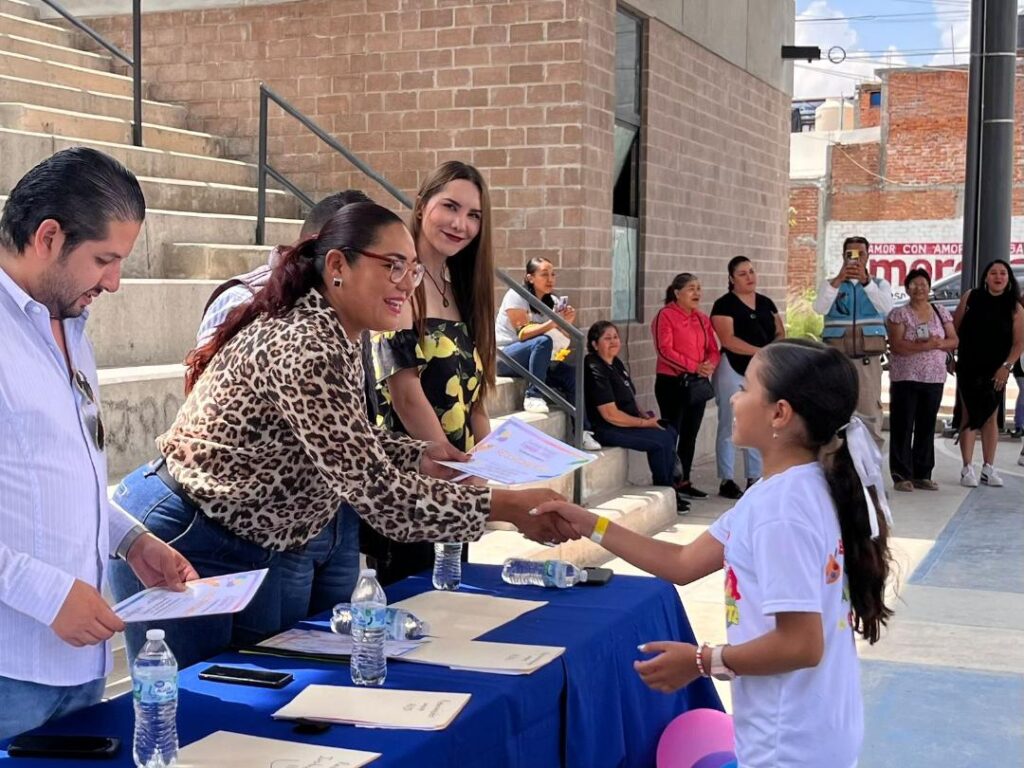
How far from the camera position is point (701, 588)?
7.11 m

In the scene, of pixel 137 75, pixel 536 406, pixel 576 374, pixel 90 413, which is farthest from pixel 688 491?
pixel 90 413

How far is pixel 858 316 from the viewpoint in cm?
1003

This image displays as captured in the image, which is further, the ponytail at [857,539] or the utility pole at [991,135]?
the utility pole at [991,135]

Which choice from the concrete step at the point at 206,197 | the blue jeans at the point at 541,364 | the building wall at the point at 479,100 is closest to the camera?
the concrete step at the point at 206,197

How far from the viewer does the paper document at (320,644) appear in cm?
286

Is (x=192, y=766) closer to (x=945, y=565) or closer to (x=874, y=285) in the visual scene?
(x=945, y=565)

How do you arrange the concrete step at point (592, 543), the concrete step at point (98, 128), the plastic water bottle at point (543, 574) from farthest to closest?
the concrete step at point (98, 128)
the concrete step at point (592, 543)
the plastic water bottle at point (543, 574)

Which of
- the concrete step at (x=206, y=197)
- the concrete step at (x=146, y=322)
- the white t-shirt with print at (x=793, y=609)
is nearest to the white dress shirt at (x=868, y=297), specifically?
the concrete step at (x=206, y=197)

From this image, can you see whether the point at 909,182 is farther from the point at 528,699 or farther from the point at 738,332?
the point at 528,699

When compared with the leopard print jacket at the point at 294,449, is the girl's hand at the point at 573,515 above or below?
below

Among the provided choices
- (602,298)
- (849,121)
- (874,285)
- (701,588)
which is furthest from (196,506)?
(849,121)

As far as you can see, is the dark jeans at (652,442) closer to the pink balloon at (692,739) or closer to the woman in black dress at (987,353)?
the woman in black dress at (987,353)

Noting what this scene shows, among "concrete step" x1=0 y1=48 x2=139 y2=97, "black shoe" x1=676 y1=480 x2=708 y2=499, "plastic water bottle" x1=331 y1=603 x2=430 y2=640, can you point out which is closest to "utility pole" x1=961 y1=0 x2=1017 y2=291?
"black shoe" x1=676 y1=480 x2=708 y2=499

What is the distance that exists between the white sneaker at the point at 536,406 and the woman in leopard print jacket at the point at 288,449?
5.99 m
